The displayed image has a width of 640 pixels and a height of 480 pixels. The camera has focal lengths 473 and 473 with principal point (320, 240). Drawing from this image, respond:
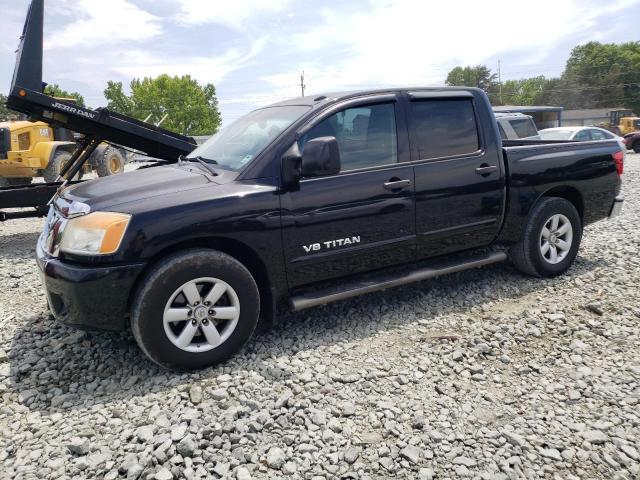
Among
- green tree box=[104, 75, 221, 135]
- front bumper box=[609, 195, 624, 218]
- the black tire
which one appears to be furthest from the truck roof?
green tree box=[104, 75, 221, 135]

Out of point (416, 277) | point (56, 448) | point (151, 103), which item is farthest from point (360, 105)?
point (151, 103)

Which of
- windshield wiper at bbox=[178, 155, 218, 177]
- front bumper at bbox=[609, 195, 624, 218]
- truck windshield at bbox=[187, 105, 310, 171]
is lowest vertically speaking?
front bumper at bbox=[609, 195, 624, 218]

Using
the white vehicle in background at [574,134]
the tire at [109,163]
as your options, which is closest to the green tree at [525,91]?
the white vehicle in background at [574,134]

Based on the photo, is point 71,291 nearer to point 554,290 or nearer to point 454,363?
point 454,363

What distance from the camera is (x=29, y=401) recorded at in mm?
2859

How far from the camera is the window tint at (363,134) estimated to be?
140 inches

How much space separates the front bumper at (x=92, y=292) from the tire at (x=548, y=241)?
342cm

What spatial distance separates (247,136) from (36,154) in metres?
10.2

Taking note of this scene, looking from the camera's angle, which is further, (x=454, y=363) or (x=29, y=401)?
(x=454, y=363)

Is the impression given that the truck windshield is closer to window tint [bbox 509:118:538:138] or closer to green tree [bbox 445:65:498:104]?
window tint [bbox 509:118:538:138]

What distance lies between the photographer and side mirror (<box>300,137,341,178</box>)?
3199mm

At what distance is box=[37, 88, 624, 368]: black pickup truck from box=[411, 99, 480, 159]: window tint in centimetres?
1

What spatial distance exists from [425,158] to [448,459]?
2.34m

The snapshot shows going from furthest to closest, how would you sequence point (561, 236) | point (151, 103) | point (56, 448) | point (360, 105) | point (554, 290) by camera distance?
point (151, 103) → point (561, 236) → point (554, 290) → point (360, 105) → point (56, 448)
